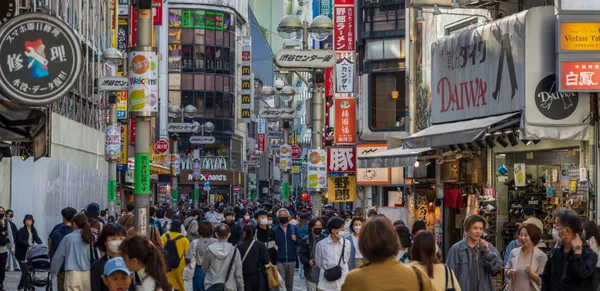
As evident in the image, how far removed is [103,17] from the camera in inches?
2004

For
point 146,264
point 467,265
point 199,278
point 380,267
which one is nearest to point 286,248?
point 199,278

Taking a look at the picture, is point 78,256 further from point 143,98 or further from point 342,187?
point 342,187

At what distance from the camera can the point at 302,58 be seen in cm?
2409

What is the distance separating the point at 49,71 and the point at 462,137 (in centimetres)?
1020

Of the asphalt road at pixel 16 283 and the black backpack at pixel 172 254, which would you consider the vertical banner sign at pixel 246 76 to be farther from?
the black backpack at pixel 172 254

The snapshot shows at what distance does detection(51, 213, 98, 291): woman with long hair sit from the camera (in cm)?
1408

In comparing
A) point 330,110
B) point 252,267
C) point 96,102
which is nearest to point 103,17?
point 96,102

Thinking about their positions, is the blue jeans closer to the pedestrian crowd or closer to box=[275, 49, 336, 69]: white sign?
the pedestrian crowd

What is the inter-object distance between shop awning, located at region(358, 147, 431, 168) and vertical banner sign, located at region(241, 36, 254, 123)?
66.1 metres

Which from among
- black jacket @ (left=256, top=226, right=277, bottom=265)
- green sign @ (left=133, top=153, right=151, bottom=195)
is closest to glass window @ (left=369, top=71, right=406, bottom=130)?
black jacket @ (left=256, top=226, right=277, bottom=265)

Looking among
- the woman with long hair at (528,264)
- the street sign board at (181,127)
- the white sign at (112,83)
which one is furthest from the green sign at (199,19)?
the woman with long hair at (528,264)

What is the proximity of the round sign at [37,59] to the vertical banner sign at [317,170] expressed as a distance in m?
17.0

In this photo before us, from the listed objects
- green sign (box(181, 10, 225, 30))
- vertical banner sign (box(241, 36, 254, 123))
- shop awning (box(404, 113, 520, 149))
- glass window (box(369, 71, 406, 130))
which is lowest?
shop awning (box(404, 113, 520, 149))

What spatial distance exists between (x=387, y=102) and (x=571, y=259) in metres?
36.9
